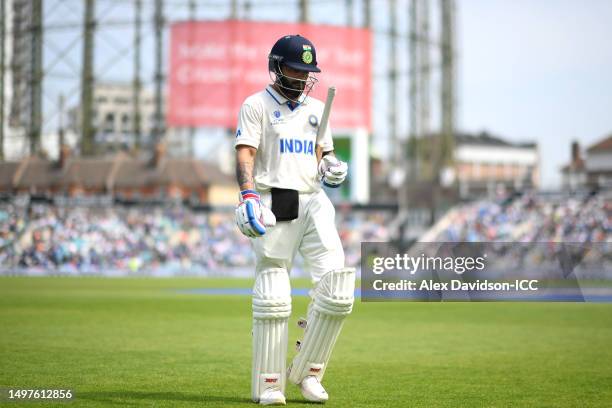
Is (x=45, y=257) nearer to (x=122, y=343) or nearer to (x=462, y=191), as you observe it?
(x=462, y=191)

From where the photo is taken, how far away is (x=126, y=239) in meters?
43.6

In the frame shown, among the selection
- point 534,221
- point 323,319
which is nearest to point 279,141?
point 323,319

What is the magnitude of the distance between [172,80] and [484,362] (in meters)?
39.6

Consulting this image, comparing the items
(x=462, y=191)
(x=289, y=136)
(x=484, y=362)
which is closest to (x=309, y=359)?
(x=289, y=136)

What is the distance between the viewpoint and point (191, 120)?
49.0 meters

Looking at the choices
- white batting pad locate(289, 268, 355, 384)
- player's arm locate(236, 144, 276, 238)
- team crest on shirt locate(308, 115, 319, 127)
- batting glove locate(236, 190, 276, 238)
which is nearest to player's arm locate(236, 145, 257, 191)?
player's arm locate(236, 144, 276, 238)

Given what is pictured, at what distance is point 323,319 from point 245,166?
1377 mm

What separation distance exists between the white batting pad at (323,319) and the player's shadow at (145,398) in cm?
55

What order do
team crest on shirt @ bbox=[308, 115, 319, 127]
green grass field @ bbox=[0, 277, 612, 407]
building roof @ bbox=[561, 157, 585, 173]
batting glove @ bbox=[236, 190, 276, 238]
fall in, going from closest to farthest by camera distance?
batting glove @ bbox=[236, 190, 276, 238] < team crest on shirt @ bbox=[308, 115, 319, 127] < green grass field @ bbox=[0, 277, 612, 407] < building roof @ bbox=[561, 157, 585, 173]

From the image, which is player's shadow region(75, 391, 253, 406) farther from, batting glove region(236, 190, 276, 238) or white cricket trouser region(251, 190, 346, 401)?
batting glove region(236, 190, 276, 238)

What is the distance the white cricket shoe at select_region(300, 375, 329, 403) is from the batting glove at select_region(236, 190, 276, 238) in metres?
1.29


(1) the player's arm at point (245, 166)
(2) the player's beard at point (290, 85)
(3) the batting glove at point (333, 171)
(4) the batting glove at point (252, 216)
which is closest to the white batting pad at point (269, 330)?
(4) the batting glove at point (252, 216)

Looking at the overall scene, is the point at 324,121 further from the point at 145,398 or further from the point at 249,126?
the point at 145,398

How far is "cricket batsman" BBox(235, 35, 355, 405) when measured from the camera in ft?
25.2
